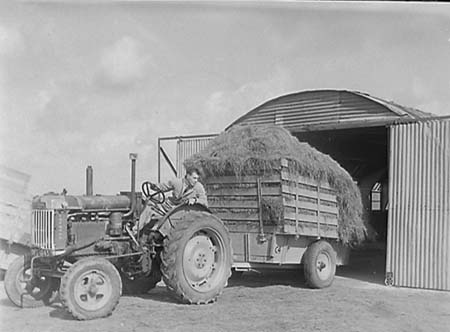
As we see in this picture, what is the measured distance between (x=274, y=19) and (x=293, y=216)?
11.9 ft

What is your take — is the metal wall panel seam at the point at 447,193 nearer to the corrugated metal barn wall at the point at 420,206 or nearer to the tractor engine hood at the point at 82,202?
the corrugated metal barn wall at the point at 420,206

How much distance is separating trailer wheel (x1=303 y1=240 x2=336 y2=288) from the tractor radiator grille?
3769 millimetres

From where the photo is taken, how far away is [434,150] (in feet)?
30.0

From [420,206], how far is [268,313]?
12.7 ft

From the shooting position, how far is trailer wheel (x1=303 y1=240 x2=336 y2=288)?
333 inches

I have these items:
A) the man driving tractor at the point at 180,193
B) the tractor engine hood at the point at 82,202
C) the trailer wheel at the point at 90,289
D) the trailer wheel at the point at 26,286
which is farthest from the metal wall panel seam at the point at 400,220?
the trailer wheel at the point at 26,286

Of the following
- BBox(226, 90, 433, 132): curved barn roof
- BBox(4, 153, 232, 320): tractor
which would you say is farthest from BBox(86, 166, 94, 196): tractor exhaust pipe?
BBox(226, 90, 433, 132): curved barn roof

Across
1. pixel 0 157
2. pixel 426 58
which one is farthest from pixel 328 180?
pixel 0 157

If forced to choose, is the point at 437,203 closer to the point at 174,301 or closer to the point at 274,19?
the point at 174,301

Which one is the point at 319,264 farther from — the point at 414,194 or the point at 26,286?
the point at 26,286

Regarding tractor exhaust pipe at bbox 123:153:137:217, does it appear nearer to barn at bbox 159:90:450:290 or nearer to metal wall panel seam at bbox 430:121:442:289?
barn at bbox 159:90:450:290

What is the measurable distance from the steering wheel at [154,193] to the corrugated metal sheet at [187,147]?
5674 millimetres

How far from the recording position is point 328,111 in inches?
461

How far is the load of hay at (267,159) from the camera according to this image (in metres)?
8.22
